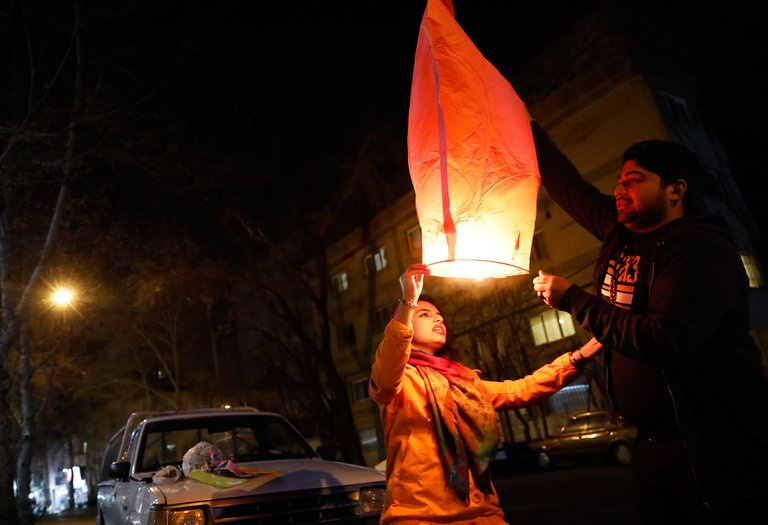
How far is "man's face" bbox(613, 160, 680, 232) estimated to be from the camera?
2.21m

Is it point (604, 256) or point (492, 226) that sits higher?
point (492, 226)

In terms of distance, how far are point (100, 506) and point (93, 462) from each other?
43.2 meters

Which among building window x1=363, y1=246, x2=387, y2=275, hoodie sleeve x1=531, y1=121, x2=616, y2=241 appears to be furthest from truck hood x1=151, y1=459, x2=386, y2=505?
building window x1=363, y1=246, x2=387, y2=275

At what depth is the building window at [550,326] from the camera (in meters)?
20.4

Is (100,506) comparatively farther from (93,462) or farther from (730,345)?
(93,462)

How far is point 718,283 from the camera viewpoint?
1880 millimetres

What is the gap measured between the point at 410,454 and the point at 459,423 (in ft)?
1.01

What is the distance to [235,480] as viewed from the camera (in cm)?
446

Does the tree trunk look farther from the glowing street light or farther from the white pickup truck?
the white pickup truck

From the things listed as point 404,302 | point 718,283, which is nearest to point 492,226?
point 404,302

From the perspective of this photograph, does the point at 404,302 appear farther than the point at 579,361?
No

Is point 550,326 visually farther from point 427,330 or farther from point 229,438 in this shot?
point 427,330

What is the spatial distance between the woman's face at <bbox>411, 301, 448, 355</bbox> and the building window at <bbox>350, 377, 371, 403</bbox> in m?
28.2

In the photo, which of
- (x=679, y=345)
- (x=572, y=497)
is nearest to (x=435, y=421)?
(x=679, y=345)
